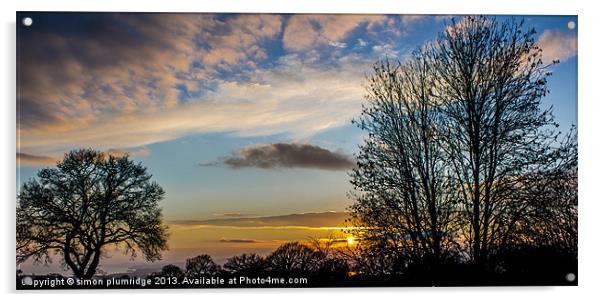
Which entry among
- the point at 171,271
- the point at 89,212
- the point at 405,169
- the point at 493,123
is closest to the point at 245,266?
the point at 171,271

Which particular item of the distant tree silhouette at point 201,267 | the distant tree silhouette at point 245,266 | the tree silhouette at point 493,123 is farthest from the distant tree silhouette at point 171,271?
the tree silhouette at point 493,123

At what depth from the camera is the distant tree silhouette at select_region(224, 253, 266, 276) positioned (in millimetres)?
5824

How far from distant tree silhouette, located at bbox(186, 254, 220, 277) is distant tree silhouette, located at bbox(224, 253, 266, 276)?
112 millimetres

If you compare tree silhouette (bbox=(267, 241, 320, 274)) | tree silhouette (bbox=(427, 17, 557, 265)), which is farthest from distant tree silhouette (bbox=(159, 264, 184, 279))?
tree silhouette (bbox=(427, 17, 557, 265))

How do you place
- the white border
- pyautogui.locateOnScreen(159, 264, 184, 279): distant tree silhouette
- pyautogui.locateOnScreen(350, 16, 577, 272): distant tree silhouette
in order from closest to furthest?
1. the white border
2. pyautogui.locateOnScreen(159, 264, 184, 279): distant tree silhouette
3. pyautogui.locateOnScreen(350, 16, 577, 272): distant tree silhouette

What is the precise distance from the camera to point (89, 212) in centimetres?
586

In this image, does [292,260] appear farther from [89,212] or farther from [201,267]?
[89,212]

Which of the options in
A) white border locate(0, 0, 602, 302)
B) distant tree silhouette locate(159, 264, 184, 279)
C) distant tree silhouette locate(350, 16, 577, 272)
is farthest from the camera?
distant tree silhouette locate(350, 16, 577, 272)

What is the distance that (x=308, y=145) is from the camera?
5949 mm

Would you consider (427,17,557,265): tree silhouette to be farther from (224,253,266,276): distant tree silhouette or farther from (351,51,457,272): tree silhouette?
(224,253,266,276): distant tree silhouette
